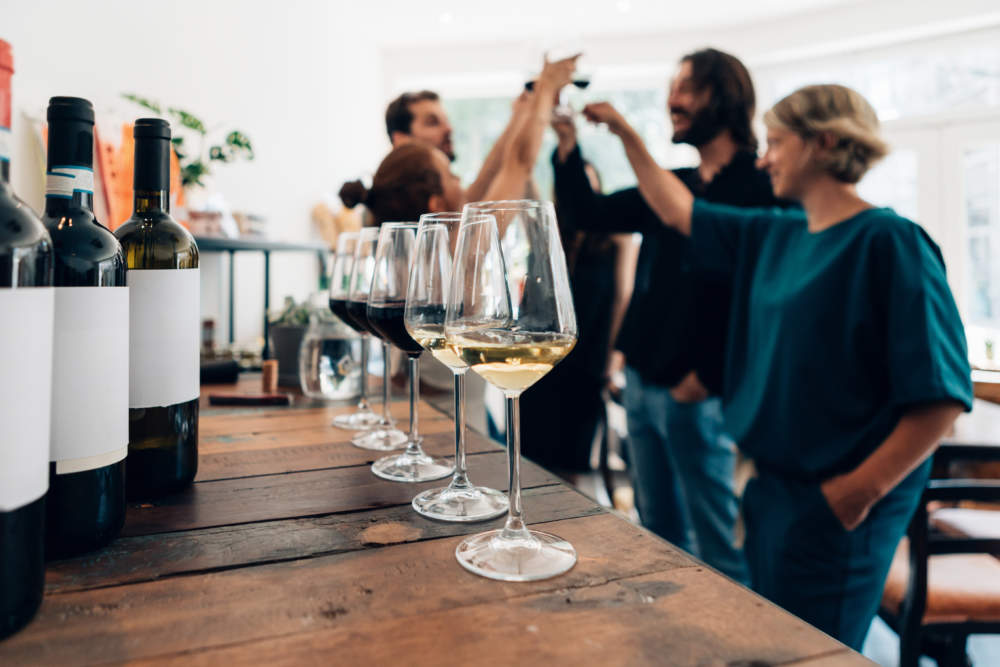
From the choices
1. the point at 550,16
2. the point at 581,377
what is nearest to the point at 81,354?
the point at 581,377

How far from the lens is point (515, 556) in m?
0.49

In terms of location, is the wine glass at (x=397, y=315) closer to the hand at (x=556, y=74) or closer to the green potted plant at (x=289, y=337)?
the green potted plant at (x=289, y=337)

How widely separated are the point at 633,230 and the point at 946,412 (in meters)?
1.07

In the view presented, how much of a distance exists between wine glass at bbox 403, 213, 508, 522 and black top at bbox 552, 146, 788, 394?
1.22m

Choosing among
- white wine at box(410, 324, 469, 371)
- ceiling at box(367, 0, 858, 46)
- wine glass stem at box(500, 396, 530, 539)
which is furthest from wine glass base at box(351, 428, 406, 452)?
ceiling at box(367, 0, 858, 46)

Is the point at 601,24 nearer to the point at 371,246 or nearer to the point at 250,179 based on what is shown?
the point at 250,179

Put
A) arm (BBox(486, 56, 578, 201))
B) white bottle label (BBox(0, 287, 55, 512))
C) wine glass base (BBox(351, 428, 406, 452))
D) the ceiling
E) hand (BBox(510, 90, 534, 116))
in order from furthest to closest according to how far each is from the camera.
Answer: the ceiling → hand (BBox(510, 90, 534, 116)) → arm (BBox(486, 56, 578, 201)) → wine glass base (BBox(351, 428, 406, 452)) → white bottle label (BBox(0, 287, 55, 512))

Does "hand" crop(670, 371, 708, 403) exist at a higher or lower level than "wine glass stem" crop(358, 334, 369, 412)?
lower

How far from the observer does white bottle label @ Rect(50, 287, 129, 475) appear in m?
0.45

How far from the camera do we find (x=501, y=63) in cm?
543

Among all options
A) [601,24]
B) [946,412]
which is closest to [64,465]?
[946,412]

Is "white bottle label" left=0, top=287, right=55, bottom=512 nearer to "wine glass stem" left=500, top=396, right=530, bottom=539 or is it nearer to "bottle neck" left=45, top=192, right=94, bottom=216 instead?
"bottle neck" left=45, top=192, right=94, bottom=216

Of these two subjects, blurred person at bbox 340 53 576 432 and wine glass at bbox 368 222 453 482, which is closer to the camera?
wine glass at bbox 368 222 453 482

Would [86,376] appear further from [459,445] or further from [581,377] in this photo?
[581,377]
